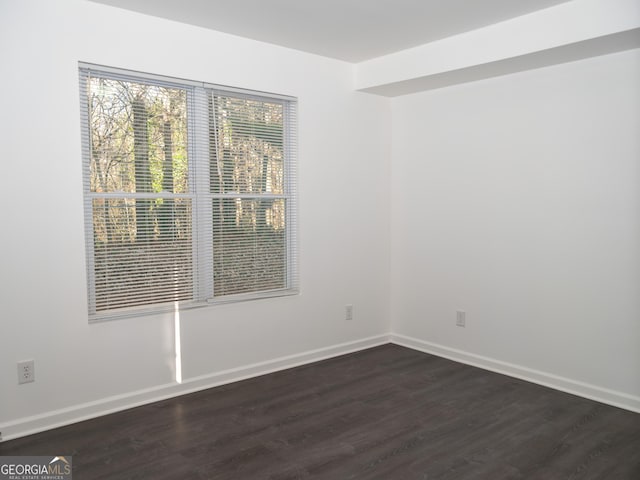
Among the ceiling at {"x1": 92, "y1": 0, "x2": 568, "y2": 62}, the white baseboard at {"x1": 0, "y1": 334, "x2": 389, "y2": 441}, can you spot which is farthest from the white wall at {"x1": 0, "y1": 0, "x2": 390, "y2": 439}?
the ceiling at {"x1": 92, "y1": 0, "x2": 568, "y2": 62}

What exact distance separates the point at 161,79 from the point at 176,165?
0.57m

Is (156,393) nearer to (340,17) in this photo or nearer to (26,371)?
(26,371)

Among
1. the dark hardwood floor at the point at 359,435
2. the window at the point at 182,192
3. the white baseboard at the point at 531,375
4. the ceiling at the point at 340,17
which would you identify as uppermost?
the ceiling at the point at 340,17

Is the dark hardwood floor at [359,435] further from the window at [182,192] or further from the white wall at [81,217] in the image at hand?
the window at [182,192]

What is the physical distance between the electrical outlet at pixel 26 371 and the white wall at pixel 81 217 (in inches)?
1.2

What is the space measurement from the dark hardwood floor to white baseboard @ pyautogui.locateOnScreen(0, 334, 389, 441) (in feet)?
0.21

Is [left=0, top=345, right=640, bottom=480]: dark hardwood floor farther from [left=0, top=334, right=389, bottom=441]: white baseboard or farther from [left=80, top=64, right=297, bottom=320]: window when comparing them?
[left=80, top=64, right=297, bottom=320]: window

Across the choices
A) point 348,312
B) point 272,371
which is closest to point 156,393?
point 272,371

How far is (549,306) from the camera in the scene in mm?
3701

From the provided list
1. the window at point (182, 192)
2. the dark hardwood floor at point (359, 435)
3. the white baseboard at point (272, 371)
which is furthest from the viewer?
the window at point (182, 192)

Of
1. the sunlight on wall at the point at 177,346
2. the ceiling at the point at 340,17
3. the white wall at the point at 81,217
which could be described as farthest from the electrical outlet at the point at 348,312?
the ceiling at the point at 340,17

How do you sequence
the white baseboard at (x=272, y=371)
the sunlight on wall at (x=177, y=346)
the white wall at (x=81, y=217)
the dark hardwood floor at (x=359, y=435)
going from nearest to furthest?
the dark hardwood floor at (x=359, y=435) → the white wall at (x=81, y=217) → the white baseboard at (x=272, y=371) → the sunlight on wall at (x=177, y=346)

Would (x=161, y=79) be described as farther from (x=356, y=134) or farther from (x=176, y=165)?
(x=356, y=134)

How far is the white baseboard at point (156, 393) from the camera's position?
2.94 metres
